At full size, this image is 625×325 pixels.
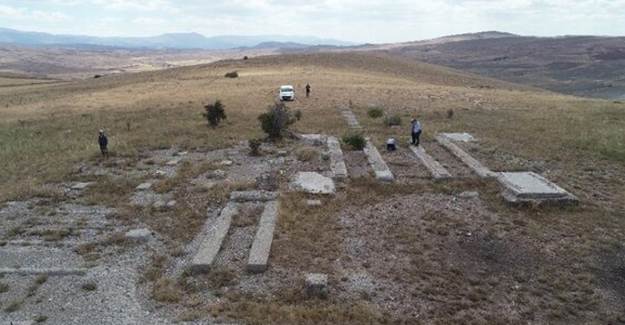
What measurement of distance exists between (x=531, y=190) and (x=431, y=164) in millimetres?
4485

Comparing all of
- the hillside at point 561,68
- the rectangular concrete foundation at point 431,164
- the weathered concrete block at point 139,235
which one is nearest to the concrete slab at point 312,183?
the rectangular concrete foundation at point 431,164

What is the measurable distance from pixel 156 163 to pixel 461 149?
42.5ft

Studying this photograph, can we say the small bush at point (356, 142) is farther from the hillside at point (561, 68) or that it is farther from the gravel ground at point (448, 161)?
the hillside at point (561, 68)

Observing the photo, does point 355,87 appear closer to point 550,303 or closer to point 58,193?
point 58,193

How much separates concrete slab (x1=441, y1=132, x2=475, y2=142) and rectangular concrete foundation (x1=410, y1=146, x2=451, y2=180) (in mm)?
2999

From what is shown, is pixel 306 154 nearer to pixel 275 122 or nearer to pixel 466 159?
pixel 275 122

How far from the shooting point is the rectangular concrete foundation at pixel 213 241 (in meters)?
11.4

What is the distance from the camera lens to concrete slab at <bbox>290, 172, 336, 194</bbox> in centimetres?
1677

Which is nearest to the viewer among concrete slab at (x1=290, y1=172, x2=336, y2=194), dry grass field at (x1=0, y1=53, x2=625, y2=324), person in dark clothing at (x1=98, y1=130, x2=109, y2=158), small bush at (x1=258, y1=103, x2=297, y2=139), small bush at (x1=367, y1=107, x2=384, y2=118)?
dry grass field at (x1=0, y1=53, x2=625, y2=324)

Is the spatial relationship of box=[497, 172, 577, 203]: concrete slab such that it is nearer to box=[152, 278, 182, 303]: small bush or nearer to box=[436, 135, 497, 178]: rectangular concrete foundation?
box=[436, 135, 497, 178]: rectangular concrete foundation

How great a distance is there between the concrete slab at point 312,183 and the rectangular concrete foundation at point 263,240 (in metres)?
1.66

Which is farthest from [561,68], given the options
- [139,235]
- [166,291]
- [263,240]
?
[166,291]

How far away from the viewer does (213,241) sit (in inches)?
504

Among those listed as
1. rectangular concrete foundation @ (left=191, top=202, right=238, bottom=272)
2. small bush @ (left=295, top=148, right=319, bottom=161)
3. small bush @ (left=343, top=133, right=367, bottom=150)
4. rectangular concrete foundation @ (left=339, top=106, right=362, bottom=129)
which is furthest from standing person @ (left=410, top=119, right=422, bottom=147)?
rectangular concrete foundation @ (left=191, top=202, right=238, bottom=272)
